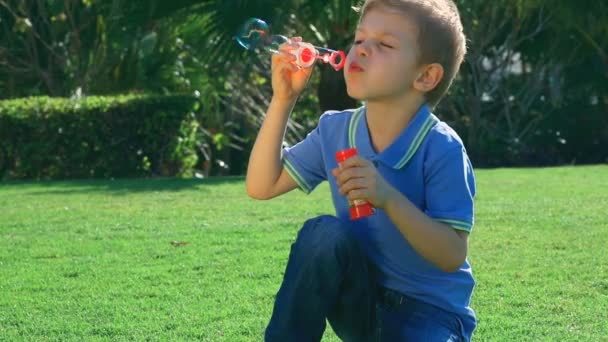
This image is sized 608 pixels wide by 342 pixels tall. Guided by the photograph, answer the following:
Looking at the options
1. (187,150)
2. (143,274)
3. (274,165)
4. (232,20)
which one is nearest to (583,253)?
(143,274)

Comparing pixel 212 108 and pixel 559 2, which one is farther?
pixel 212 108

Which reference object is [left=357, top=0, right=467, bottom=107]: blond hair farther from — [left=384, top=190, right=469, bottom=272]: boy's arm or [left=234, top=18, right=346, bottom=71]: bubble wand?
[left=384, top=190, right=469, bottom=272]: boy's arm

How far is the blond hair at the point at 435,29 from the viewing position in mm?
2871

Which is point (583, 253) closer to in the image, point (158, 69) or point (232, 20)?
point (232, 20)

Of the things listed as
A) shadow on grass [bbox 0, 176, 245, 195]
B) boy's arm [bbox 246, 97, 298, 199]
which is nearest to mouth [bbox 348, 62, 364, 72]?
boy's arm [bbox 246, 97, 298, 199]

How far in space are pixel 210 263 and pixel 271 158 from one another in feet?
8.23

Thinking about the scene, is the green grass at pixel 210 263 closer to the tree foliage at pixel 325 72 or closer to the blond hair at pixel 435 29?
the blond hair at pixel 435 29

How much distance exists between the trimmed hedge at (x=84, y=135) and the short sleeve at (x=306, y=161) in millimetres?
9070

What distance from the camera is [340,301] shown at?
2.89m

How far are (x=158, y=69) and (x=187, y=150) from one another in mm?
3294

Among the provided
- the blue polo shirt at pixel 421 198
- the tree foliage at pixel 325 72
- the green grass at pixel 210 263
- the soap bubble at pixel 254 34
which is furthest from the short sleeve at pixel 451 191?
the tree foliage at pixel 325 72

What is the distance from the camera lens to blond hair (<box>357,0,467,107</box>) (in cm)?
287

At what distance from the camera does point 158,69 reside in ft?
52.4

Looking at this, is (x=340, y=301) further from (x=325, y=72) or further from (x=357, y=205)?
(x=325, y=72)
